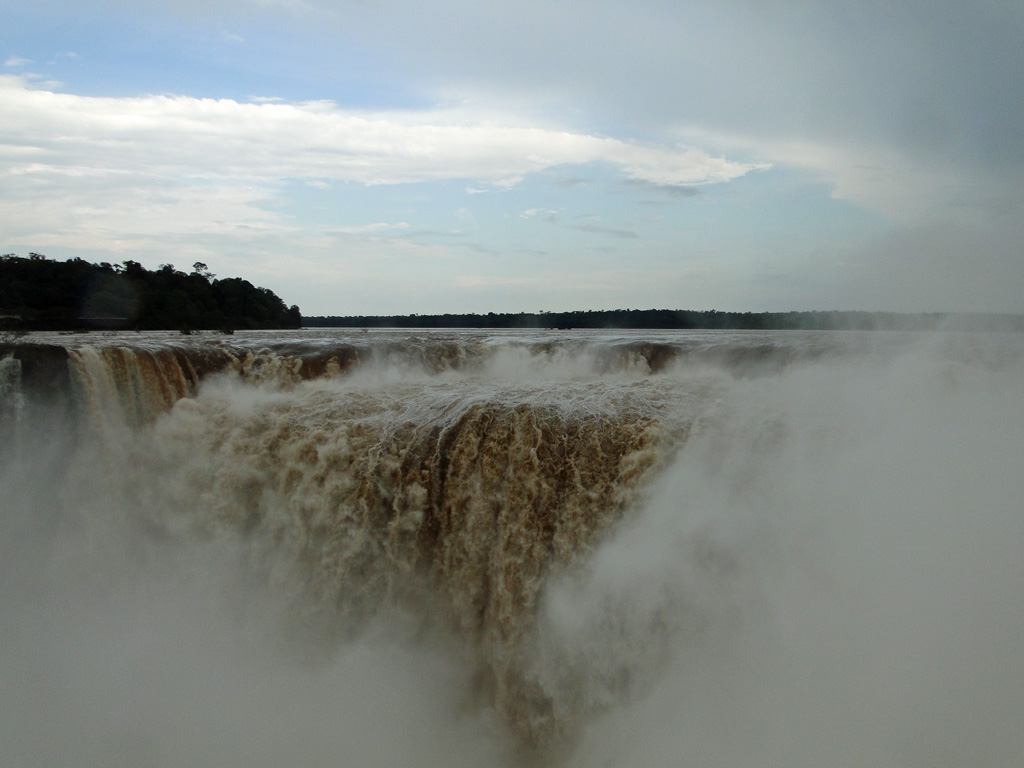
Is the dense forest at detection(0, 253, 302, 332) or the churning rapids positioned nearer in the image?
the churning rapids

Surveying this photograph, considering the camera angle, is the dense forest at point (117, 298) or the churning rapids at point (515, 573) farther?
the dense forest at point (117, 298)

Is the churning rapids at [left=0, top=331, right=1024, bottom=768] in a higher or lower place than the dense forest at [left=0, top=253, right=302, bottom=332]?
lower

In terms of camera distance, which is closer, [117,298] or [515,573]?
[515,573]

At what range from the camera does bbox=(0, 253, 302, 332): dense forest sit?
28656mm

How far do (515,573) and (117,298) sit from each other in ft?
104

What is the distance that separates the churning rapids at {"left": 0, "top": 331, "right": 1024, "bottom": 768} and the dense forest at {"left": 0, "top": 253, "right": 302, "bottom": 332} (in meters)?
19.5

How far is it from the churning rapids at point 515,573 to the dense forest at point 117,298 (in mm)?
19510

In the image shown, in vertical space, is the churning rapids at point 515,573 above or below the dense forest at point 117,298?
below

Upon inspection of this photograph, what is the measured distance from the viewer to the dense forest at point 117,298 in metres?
28.7

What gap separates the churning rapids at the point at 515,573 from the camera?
264 inches

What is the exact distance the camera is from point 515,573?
8312 mm

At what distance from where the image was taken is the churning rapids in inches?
264

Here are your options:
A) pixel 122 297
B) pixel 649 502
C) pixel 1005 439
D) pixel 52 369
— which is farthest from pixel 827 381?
pixel 122 297

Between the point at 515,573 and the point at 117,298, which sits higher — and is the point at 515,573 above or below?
below
